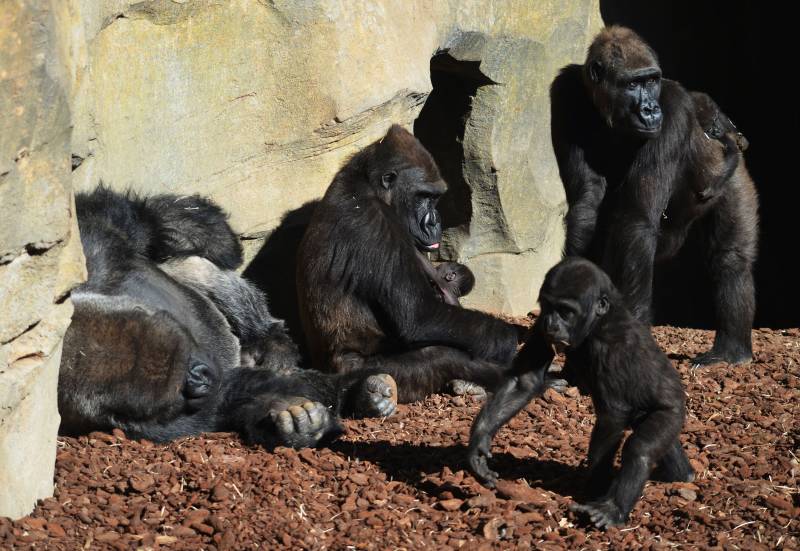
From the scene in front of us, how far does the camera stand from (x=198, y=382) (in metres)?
4.67

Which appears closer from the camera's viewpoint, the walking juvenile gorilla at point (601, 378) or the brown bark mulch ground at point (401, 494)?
the brown bark mulch ground at point (401, 494)

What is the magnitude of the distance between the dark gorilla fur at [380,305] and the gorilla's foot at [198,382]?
3.46 feet

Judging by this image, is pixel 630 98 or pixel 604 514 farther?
pixel 630 98

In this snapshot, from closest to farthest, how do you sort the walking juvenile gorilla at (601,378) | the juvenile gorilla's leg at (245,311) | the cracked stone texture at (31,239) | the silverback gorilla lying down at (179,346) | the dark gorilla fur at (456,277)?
the cracked stone texture at (31,239)
the walking juvenile gorilla at (601,378)
the silverback gorilla lying down at (179,346)
the juvenile gorilla's leg at (245,311)
the dark gorilla fur at (456,277)

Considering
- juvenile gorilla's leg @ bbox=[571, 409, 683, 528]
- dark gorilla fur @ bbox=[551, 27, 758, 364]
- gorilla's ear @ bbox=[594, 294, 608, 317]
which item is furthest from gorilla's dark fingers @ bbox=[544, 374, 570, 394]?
juvenile gorilla's leg @ bbox=[571, 409, 683, 528]

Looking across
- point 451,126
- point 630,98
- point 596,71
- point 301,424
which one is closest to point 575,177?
point 630,98

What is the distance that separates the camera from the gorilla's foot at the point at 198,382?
4.66m

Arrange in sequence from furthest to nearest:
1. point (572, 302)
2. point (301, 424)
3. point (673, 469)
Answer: point (301, 424) < point (673, 469) < point (572, 302)

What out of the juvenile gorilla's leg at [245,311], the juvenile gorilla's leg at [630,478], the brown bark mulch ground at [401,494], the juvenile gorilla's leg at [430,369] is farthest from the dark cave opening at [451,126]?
the juvenile gorilla's leg at [630,478]

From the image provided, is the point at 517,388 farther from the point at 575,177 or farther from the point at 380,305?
the point at 575,177

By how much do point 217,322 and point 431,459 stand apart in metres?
1.76

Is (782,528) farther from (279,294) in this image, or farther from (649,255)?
(279,294)

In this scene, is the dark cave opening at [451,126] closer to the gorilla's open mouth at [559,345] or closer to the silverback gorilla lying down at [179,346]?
the silverback gorilla lying down at [179,346]

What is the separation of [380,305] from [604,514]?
2.33m
